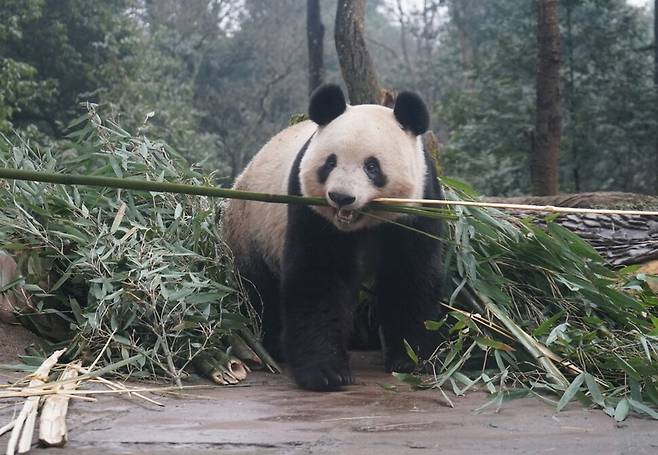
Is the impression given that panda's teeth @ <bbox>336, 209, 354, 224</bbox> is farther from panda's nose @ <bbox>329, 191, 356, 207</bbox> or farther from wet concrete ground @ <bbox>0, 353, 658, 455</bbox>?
wet concrete ground @ <bbox>0, 353, 658, 455</bbox>

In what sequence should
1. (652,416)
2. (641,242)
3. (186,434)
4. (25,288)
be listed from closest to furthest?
(186,434), (652,416), (25,288), (641,242)

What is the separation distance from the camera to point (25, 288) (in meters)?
4.74

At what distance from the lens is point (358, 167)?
14.1ft

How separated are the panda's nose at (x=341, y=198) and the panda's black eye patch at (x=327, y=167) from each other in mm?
267

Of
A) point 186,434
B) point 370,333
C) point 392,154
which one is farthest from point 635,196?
point 186,434

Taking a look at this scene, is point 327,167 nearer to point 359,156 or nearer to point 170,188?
point 359,156

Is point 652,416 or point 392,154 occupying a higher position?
point 392,154

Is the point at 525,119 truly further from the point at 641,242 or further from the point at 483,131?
the point at 641,242

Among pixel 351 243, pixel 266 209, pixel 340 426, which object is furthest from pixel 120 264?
pixel 340 426

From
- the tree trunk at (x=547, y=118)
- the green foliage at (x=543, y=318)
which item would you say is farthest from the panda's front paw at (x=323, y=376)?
the tree trunk at (x=547, y=118)

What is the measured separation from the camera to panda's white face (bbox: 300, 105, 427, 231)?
4.21 metres

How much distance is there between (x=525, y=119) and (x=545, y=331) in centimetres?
1262

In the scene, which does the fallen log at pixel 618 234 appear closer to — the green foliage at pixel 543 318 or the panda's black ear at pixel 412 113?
the green foliage at pixel 543 318

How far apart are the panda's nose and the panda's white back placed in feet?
2.78
